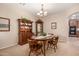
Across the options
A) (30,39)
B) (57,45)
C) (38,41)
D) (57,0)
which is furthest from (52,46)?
(57,0)

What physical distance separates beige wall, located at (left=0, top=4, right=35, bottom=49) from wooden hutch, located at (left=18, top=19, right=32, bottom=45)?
3.6 inches

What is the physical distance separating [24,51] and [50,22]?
86 centimetres

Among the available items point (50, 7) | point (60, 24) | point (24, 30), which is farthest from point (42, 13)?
point (24, 30)

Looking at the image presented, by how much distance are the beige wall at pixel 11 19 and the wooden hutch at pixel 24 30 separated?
92mm

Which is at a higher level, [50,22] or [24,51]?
[50,22]

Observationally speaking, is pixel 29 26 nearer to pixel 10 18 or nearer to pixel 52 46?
pixel 10 18

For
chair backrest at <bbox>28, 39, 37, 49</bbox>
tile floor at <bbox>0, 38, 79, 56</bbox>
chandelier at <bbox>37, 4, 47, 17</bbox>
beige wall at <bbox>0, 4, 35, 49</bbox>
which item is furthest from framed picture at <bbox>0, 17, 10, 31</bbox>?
chandelier at <bbox>37, 4, 47, 17</bbox>

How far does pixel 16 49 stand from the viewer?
8.09 feet

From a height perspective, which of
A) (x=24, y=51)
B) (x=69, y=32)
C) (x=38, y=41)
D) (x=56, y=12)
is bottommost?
(x=24, y=51)

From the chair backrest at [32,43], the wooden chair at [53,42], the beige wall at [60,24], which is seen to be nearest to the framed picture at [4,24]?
the chair backrest at [32,43]

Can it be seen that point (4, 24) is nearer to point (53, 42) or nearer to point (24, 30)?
point (24, 30)

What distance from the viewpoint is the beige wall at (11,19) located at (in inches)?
93.3

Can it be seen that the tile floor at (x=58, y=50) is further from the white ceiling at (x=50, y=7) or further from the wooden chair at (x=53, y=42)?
the white ceiling at (x=50, y=7)

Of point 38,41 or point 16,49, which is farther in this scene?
point 38,41
